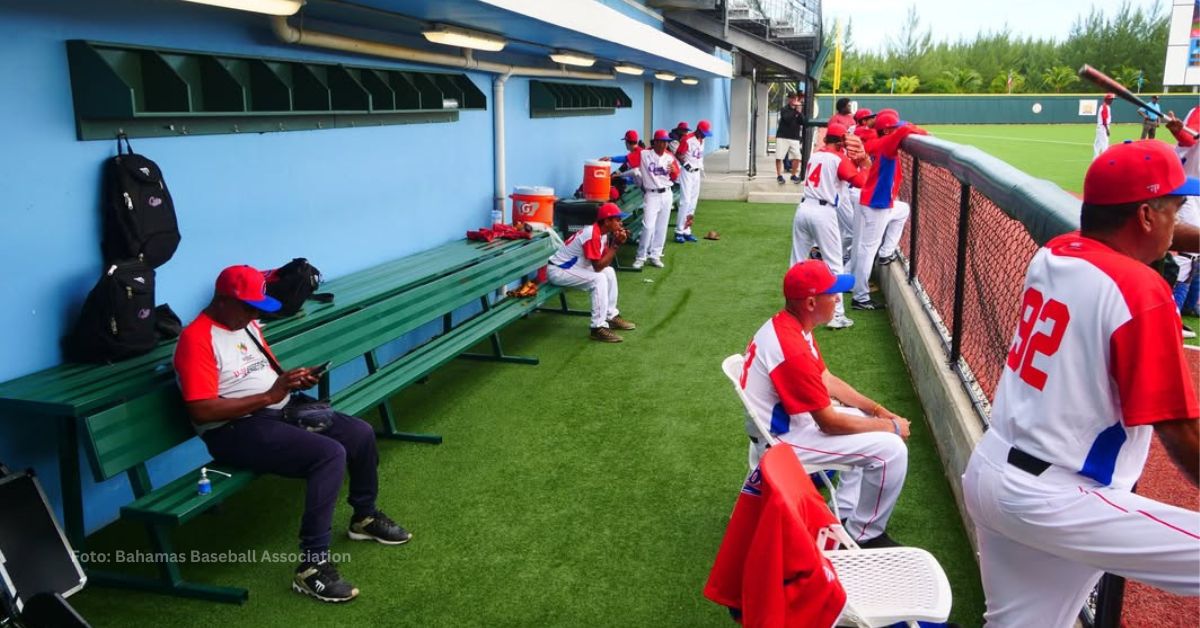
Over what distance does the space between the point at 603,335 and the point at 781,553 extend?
17.5ft

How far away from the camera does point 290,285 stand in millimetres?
5043

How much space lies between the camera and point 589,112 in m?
11.6

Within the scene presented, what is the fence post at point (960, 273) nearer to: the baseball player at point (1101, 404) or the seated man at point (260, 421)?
the baseball player at point (1101, 404)

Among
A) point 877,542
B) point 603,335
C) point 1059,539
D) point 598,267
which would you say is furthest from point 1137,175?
point 598,267

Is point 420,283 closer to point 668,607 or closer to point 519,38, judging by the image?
point 519,38

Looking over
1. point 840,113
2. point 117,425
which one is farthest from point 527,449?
point 840,113

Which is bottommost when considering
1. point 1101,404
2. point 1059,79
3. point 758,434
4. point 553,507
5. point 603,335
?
point 553,507

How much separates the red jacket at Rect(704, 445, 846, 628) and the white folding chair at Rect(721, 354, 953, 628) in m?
0.17

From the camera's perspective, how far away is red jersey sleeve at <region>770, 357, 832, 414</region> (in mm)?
3668

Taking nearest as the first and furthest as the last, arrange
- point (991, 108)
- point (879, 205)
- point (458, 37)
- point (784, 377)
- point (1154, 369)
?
point (1154, 369) < point (784, 377) < point (458, 37) < point (879, 205) < point (991, 108)

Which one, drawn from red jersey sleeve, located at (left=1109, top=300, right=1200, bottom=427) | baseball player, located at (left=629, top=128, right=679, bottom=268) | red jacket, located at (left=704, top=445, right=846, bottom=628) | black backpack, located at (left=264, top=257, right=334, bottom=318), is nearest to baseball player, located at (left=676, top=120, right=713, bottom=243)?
baseball player, located at (left=629, top=128, right=679, bottom=268)

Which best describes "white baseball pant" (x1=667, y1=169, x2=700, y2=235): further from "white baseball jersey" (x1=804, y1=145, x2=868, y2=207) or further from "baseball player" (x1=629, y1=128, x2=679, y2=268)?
"white baseball jersey" (x1=804, y1=145, x2=868, y2=207)

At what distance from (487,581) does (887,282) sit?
20.3 ft

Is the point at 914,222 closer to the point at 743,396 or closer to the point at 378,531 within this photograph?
the point at 743,396
